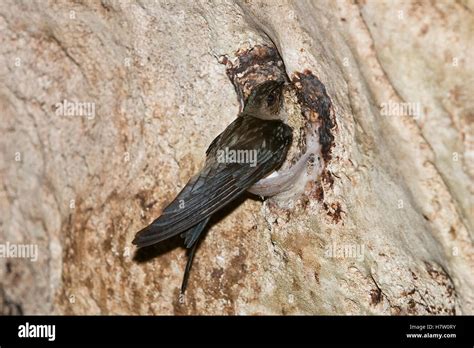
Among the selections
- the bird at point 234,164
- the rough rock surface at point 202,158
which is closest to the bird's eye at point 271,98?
the bird at point 234,164

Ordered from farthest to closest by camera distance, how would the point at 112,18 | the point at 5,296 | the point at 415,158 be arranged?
1. the point at 5,296
2. the point at 112,18
3. the point at 415,158

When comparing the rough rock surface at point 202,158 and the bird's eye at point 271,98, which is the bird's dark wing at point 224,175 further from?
the rough rock surface at point 202,158

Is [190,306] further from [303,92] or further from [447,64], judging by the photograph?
[447,64]

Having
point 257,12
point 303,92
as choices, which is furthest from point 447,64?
point 257,12

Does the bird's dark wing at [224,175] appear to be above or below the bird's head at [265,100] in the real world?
below

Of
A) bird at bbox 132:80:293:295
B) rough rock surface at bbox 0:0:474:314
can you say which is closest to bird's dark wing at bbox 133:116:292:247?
bird at bbox 132:80:293:295

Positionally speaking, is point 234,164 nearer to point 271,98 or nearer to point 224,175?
point 224,175
